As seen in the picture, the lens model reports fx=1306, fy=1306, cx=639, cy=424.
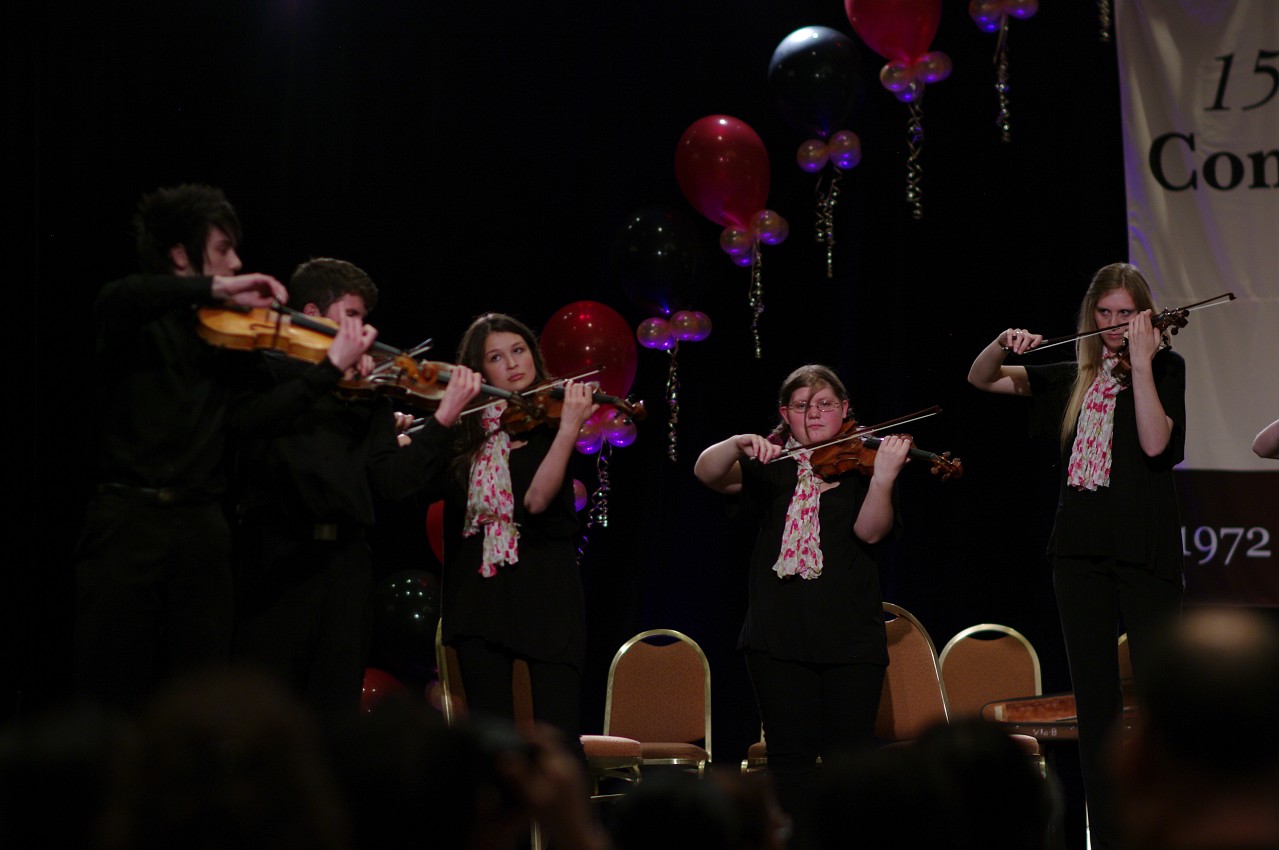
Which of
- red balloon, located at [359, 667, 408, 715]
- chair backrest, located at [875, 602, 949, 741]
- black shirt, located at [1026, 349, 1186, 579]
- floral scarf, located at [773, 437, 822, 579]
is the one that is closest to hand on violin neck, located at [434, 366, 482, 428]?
floral scarf, located at [773, 437, 822, 579]

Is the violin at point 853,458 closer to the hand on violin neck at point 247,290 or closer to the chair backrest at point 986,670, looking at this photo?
the chair backrest at point 986,670

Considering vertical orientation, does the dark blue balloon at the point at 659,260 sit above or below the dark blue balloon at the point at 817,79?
below

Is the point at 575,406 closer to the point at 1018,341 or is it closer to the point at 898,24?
the point at 1018,341

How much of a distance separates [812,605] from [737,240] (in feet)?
5.04

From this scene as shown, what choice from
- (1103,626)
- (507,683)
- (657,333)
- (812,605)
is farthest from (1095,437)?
(507,683)

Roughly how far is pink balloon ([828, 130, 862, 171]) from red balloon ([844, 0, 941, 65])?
329 mm

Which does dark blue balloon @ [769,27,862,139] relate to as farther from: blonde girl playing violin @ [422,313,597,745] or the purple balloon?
blonde girl playing violin @ [422,313,597,745]

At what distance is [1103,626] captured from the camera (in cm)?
357

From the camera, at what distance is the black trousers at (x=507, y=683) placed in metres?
3.46

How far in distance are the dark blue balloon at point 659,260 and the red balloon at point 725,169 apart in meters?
0.13

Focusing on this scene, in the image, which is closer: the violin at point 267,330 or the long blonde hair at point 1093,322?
the violin at point 267,330

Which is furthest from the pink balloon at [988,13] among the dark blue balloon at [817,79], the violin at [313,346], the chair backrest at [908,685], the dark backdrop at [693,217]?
the violin at [313,346]

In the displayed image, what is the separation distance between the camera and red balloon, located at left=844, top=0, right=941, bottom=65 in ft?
14.7

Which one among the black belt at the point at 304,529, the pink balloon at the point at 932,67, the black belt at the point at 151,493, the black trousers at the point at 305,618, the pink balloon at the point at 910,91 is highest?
the pink balloon at the point at 932,67
